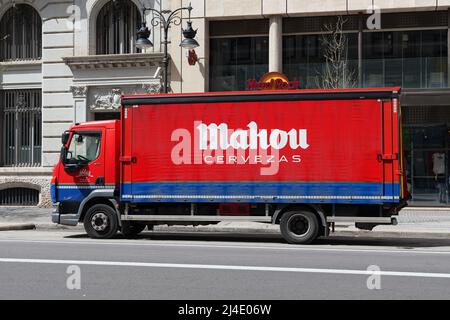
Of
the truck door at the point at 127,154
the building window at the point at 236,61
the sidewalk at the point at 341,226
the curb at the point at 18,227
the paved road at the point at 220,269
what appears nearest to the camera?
the paved road at the point at 220,269

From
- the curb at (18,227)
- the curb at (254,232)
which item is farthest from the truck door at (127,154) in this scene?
the curb at (18,227)

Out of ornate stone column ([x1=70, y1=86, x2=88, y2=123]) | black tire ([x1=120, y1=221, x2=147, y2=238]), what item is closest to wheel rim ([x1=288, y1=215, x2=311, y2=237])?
black tire ([x1=120, y1=221, x2=147, y2=238])

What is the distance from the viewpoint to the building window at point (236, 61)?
24.2 m

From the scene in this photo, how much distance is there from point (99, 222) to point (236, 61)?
1141 cm

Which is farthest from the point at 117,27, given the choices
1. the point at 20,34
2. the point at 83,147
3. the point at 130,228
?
the point at 130,228

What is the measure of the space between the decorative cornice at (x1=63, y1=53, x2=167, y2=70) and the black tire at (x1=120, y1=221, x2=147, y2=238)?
9840 mm

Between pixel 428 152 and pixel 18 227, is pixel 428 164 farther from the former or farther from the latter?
pixel 18 227

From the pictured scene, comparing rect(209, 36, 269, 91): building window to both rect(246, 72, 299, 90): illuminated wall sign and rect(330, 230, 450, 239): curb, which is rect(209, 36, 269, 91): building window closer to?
rect(246, 72, 299, 90): illuminated wall sign

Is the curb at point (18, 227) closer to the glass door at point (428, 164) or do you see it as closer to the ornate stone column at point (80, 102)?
the ornate stone column at point (80, 102)

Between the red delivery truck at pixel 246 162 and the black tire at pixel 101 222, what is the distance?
0.02 meters

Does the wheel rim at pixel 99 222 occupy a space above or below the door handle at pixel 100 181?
below
